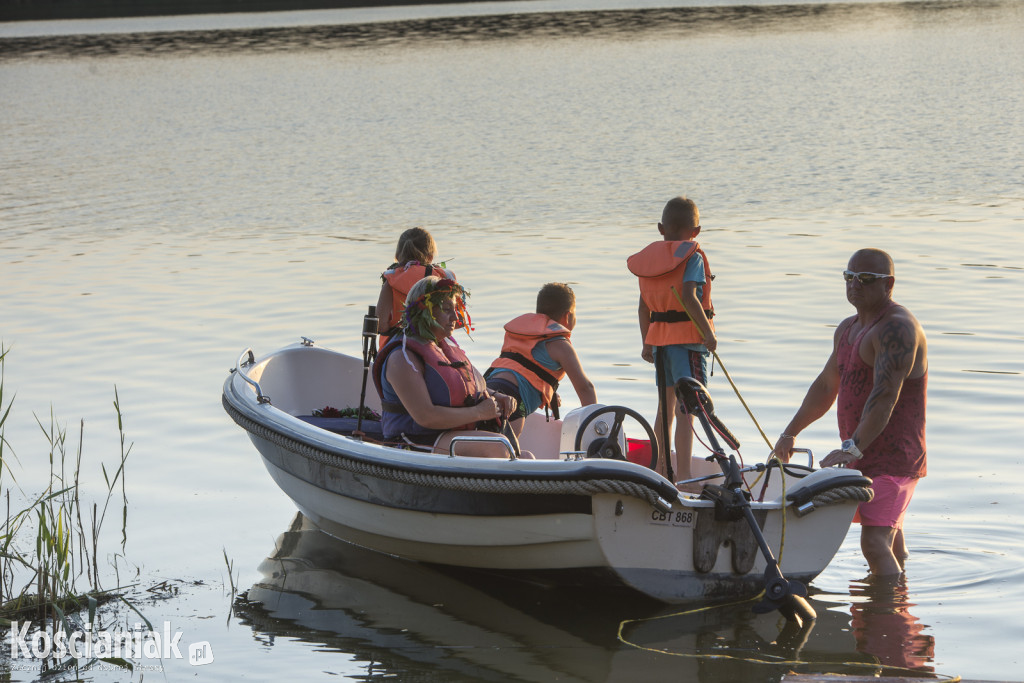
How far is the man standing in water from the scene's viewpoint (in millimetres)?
4766

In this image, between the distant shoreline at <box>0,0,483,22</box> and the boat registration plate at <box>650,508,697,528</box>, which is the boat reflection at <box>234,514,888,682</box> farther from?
the distant shoreline at <box>0,0,483,22</box>

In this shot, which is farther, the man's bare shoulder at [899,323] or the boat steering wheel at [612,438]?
the boat steering wheel at [612,438]

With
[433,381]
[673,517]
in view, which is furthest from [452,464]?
[673,517]

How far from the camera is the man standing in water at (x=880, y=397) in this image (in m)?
4.77

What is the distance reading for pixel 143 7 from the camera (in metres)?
54.8

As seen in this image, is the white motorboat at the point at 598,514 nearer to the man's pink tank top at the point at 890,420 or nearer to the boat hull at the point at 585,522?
the boat hull at the point at 585,522

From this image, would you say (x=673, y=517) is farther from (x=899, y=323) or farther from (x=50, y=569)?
(x=50, y=569)

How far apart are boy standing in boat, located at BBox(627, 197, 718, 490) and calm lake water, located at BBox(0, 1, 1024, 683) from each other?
0.86 meters

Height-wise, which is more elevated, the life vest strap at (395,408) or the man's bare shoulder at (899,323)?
the man's bare shoulder at (899,323)

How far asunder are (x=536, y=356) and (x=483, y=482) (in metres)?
1.13

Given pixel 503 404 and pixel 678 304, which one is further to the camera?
pixel 678 304

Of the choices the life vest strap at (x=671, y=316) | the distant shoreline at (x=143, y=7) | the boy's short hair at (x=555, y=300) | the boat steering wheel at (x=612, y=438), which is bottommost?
the boat steering wheel at (x=612, y=438)

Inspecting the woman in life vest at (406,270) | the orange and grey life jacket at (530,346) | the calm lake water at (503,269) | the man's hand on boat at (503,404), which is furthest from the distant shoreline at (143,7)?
the man's hand on boat at (503,404)
